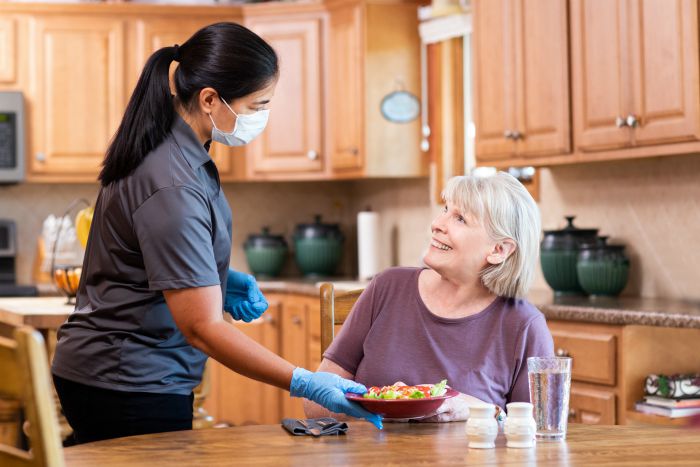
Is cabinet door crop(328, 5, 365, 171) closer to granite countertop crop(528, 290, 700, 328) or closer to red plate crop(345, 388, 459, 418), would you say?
granite countertop crop(528, 290, 700, 328)

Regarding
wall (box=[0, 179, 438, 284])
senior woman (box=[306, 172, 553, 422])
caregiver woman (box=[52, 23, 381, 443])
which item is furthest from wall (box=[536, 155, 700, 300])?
caregiver woman (box=[52, 23, 381, 443])

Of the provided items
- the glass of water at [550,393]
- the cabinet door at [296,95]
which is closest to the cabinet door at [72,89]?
the cabinet door at [296,95]

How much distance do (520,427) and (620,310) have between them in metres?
1.65

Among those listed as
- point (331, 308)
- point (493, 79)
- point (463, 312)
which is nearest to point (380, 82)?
point (493, 79)

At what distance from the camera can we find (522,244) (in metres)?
2.25

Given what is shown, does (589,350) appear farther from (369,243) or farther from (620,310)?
(369,243)

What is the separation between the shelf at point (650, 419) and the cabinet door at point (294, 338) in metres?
2.07

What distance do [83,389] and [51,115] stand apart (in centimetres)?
376

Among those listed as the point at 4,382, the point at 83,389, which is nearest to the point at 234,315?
the point at 83,389

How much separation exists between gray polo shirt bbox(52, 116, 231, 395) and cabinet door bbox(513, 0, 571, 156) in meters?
2.06

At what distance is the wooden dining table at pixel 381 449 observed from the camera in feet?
5.30

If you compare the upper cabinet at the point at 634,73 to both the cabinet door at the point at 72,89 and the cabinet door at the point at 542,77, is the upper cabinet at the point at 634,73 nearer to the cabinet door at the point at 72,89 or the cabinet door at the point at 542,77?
the cabinet door at the point at 542,77

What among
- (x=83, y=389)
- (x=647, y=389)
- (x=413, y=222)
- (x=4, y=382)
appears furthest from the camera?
(x=413, y=222)

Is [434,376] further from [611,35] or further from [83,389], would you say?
[611,35]
